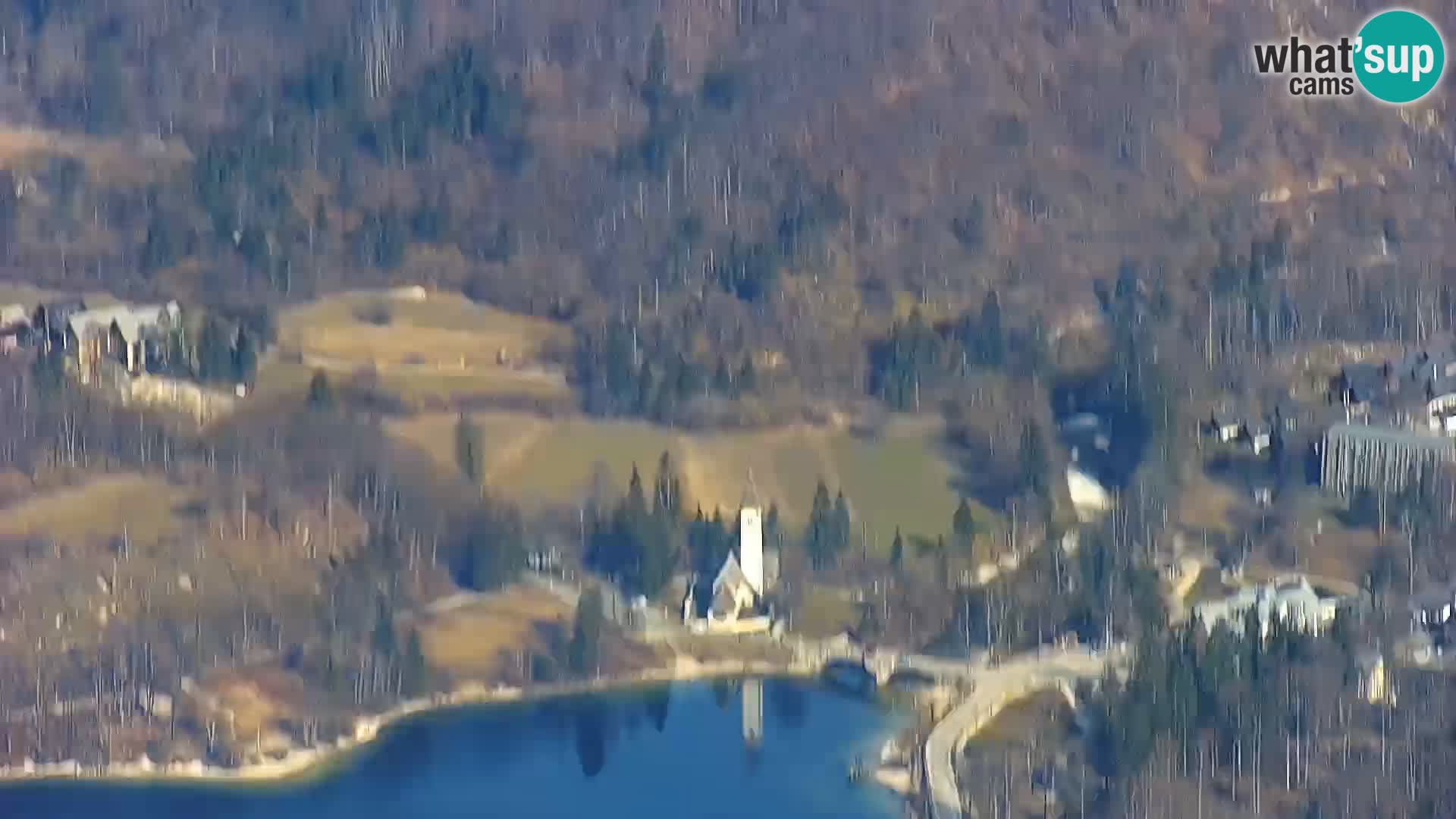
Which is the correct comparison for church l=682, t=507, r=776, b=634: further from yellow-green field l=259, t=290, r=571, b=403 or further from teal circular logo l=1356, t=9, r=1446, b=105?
teal circular logo l=1356, t=9, r=1446, b=105

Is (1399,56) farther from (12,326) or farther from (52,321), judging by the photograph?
(12,326)

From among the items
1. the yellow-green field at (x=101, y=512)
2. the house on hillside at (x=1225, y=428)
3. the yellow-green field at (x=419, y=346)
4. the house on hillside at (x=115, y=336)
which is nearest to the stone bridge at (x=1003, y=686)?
the house on hillside at (x=1225, y=428)

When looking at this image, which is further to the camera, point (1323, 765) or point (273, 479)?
point (273, 479)

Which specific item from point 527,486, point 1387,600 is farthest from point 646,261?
point 1387,600

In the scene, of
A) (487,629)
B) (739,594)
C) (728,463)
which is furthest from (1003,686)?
(728,463)

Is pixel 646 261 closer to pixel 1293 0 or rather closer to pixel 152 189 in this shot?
pixel 152 189
